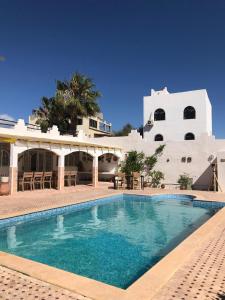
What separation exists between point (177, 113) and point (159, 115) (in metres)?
2.03

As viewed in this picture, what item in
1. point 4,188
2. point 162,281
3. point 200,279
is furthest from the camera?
point 4,188

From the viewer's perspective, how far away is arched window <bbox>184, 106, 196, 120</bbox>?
26.8 meters

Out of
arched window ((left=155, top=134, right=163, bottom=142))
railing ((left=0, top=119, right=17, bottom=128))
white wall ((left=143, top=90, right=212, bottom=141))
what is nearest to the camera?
railing ((left=0, top=119, right=17, bottom=128))

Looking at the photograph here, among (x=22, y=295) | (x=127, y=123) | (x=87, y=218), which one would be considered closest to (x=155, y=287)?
(x=22, y=295)

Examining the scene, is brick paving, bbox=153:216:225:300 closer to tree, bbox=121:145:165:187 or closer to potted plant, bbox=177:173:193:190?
potted plant, bbox=177:173:193:190

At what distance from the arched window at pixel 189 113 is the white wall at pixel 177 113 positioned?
321 mm

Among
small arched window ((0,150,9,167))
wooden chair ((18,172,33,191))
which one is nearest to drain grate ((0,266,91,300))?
wooden chair ((18,172,33,191))

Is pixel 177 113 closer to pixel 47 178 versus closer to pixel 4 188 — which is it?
pixel 47 178

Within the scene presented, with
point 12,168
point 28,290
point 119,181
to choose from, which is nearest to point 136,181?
point 119,181

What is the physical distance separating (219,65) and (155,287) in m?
21.7

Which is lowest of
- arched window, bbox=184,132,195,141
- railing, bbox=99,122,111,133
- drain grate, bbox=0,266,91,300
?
drain grate, bbox=0,266,91,300

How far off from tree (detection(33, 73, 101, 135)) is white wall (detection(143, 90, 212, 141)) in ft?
20.9

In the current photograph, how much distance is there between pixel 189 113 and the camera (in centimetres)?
2712

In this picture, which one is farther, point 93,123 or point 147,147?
point 93,123
